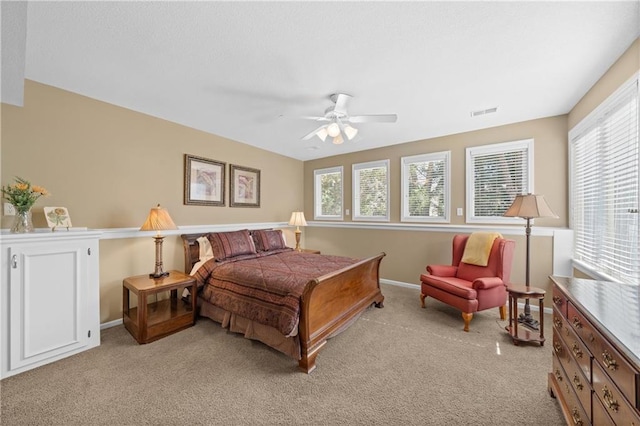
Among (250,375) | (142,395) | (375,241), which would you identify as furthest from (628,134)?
(142,395)

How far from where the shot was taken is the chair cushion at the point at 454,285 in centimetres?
290

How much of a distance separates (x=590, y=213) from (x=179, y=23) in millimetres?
4358

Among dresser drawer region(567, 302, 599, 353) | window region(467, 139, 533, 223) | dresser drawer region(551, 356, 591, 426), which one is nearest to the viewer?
dresser drawer region(567, 302, 599, 353)

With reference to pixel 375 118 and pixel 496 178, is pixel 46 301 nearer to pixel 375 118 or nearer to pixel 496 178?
pixel 375 118

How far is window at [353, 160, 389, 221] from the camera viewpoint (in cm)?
496

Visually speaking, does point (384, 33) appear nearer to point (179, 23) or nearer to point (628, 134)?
point (179, 23)

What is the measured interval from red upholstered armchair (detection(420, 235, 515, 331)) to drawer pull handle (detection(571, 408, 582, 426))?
1441mm

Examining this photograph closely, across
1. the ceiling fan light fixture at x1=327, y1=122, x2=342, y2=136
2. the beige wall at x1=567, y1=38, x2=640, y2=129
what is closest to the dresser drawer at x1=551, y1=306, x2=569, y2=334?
the beige wall at x1=567, y1=38, x2=640, y2=129

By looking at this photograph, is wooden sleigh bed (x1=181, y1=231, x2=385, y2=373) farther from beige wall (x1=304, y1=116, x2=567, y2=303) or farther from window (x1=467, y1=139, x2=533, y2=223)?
window (x1=467, y1=139, x2=533, y2=223)

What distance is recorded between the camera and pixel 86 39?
6.30 ft

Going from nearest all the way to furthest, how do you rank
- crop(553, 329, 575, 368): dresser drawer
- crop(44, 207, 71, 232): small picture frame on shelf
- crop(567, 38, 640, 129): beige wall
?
1. crop(553, 329, 575, 368): dresser drawer
2. crop(567, 38, 640, 129): beige wall
3. crop(44, 207, 71, 232): small picture frame on shelf

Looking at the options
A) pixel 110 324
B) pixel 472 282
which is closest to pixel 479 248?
pixel 472 282

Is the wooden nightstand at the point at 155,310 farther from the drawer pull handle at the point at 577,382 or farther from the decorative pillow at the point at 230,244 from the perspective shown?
the drawer pull handle at the point at 577,382

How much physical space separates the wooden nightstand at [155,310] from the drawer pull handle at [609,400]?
3345mm
